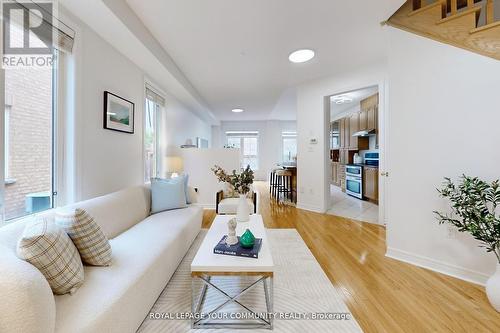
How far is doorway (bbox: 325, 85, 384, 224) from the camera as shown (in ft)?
15.2

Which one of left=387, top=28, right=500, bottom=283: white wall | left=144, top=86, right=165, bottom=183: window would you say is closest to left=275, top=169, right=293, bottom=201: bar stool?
left=144, top=86, right=165, bottom=183: window

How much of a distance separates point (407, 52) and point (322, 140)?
214 cm

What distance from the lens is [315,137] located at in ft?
15.0

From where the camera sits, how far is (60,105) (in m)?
2.12

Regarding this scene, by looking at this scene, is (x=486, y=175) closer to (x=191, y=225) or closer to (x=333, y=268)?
(x=333, y=268)

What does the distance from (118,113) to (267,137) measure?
23.2ft

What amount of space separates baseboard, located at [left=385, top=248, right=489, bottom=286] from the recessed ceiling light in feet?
9.25

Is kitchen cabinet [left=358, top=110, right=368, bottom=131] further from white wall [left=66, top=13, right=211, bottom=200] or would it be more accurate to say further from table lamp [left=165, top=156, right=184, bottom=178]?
white wall [left=66, top=13, right=211, bottom=200]

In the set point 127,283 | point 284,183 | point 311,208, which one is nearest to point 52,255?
point 127,283

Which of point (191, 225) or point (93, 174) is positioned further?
point (191, 225)

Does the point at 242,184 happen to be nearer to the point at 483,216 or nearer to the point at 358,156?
the point at 483,216

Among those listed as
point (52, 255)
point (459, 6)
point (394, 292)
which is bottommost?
point (394, 292)

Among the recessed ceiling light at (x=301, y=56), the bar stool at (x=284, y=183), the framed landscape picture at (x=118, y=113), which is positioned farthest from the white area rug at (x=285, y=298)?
the bar stool at (x=284, y=183)

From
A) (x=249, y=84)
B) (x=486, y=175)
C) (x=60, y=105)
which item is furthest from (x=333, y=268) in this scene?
(x=249, y=84)
